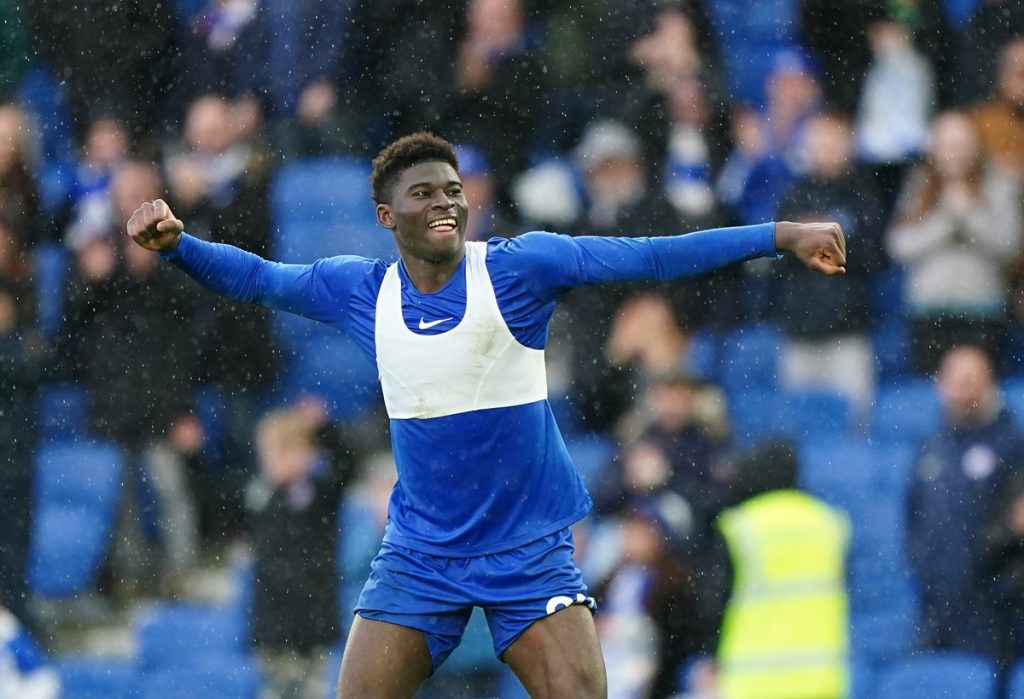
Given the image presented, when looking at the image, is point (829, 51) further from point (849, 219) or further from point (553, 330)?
point (553, 330)

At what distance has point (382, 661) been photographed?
4.84 metres

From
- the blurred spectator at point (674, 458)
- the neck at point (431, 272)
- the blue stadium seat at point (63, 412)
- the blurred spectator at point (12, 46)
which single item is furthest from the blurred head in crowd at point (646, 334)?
the blurred spectator at point (12, 46)

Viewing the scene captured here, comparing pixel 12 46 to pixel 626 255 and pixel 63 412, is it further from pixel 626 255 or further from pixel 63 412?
pixel 626 255

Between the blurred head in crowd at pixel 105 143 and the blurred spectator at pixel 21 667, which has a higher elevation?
the blurred head in crowd at pixel 105 143

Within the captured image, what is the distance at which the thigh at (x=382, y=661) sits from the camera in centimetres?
480

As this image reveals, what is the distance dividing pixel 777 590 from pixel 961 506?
813 millimetres

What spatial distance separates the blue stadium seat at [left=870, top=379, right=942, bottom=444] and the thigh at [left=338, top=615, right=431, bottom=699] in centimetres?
335

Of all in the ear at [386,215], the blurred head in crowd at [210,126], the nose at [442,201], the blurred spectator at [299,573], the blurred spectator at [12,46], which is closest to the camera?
the nose at [442,201]

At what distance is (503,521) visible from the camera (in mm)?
4949

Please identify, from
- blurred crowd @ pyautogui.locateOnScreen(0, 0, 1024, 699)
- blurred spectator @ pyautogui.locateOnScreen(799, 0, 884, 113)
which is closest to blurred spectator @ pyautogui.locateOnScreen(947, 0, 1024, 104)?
blurred crowd @ pyautogui.locateOnScreen(0, 0, 1024, 699)

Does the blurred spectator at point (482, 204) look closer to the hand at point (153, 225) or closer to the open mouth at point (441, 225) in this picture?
the open mouth at point (441, 225)

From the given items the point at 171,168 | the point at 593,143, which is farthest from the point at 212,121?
the point at 593,143

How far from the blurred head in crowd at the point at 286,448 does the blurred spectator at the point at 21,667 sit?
4.24 feet

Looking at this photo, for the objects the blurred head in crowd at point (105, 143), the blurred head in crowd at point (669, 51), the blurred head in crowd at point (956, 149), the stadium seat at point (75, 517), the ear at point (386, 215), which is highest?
the blurred head in crowd at point (669, 51)
